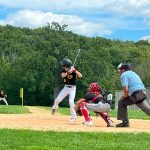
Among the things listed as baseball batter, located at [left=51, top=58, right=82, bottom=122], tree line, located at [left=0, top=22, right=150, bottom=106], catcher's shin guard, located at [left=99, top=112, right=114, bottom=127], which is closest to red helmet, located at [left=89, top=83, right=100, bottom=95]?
catcher's shin guard, located at [left=99, top=112, right=114, bottom=127]

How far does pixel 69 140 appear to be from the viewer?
997 cm

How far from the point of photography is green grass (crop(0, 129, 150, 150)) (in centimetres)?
907

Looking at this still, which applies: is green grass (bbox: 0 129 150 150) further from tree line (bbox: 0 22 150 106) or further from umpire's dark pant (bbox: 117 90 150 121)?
tree line (bbox: 0 22 150 106)

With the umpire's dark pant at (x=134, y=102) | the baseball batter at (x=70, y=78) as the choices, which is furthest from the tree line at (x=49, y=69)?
the umpire's dark pant at (x=134, y=102)

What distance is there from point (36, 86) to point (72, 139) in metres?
61.3

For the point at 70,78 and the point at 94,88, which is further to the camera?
the point at 70,78

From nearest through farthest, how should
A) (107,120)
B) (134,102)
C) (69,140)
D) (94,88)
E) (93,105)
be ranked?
(69,140)
(134,102)
(93,105)
(107,120)
(94,88)

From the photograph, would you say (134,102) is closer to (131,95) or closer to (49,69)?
(131,95)

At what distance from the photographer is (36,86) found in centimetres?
7125

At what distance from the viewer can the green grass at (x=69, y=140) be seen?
9.07 metres

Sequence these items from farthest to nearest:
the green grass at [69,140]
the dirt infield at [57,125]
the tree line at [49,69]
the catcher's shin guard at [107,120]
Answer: the tree line at [49,69] < the catcher's shin guard at [107,120] < the dirt infield at [57,125] < the green grass at [69,140]

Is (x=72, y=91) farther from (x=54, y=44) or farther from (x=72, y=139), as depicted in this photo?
(x=54, y=44)

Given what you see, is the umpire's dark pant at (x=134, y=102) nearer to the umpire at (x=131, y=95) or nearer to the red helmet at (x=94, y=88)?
the umpire at (x=131, y=95)

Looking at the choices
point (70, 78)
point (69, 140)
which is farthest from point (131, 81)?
point (69, 140)
